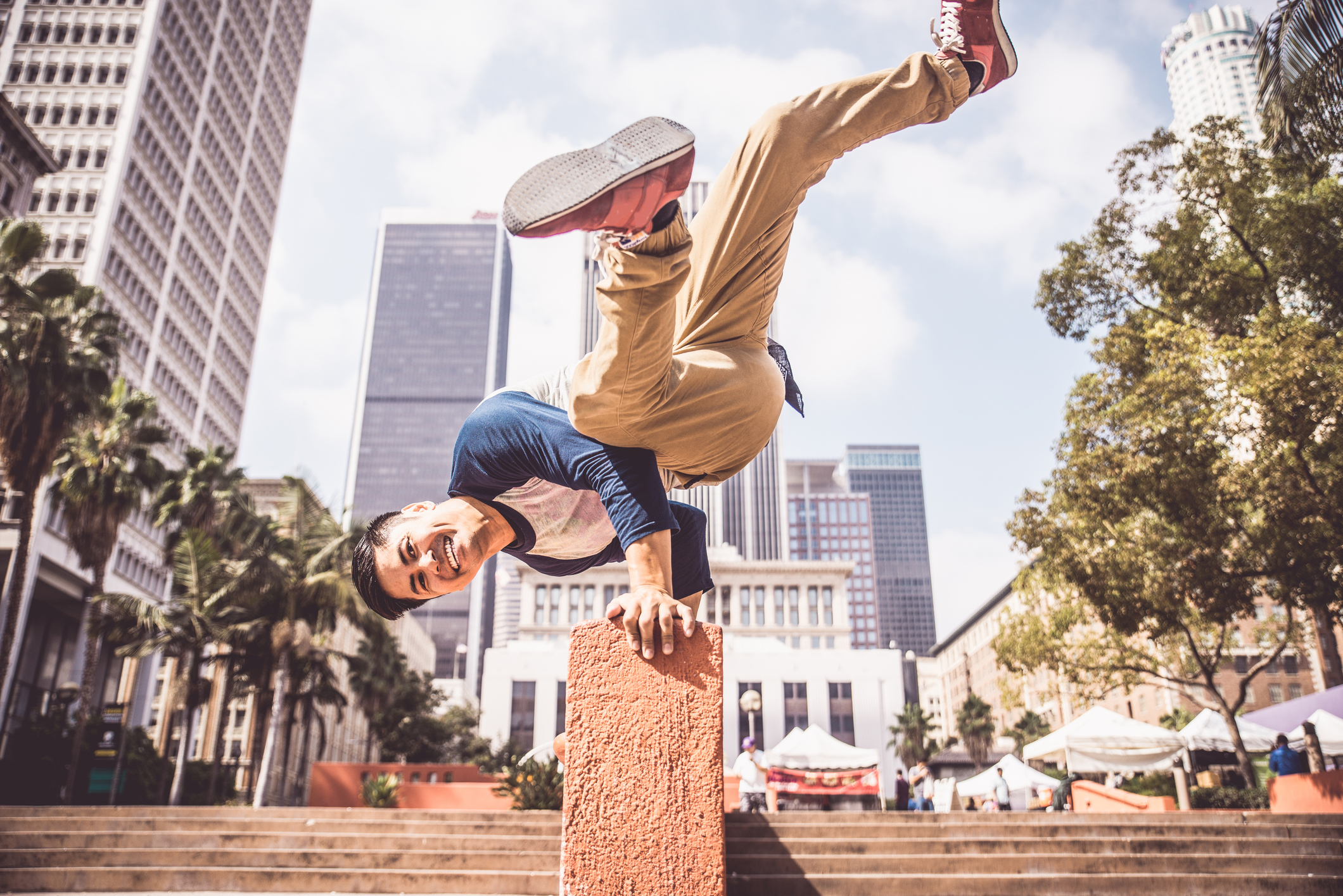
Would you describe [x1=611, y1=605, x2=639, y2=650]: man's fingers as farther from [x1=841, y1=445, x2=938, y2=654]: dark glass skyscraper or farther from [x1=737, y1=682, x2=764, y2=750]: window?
[x1=841, y1=445, x2=938, y2=654]: dark glass skyscraper

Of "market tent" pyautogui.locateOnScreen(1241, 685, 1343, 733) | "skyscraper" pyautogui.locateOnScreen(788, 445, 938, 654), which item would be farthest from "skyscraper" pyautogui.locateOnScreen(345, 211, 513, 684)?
"market tent" pyautogui.locateOnScreen(1241, 685, 1343, 733)

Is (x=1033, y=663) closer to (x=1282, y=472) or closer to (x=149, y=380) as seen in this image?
(x=1282, y=472)

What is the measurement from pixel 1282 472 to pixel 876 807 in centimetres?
2364

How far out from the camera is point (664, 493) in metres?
2.70

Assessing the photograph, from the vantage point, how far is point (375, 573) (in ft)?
9.90

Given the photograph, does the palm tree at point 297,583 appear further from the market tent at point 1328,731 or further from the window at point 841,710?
the window at point 841,710

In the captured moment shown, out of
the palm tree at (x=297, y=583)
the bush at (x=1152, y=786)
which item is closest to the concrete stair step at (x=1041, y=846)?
the palm tree at (x=297, y=583)

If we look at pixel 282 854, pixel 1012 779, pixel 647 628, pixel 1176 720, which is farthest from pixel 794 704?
pixel 647 628

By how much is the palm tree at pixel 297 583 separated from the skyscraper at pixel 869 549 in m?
154

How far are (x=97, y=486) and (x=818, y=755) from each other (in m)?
21.6

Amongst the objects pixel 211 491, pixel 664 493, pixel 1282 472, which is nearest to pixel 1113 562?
pixel 1282 472

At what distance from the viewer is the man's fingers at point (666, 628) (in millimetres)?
2457

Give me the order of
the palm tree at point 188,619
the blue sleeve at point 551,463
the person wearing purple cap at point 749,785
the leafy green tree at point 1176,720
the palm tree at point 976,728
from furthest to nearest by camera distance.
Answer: the palm tree at point 976,728 → the leafy green tree at point 1176,720 → the palm tree at point 188,619 → the person wearing purple cap at point 749,785 → the blue sleeve at point 551,463

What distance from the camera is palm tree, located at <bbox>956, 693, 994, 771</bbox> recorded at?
70.3 metres
